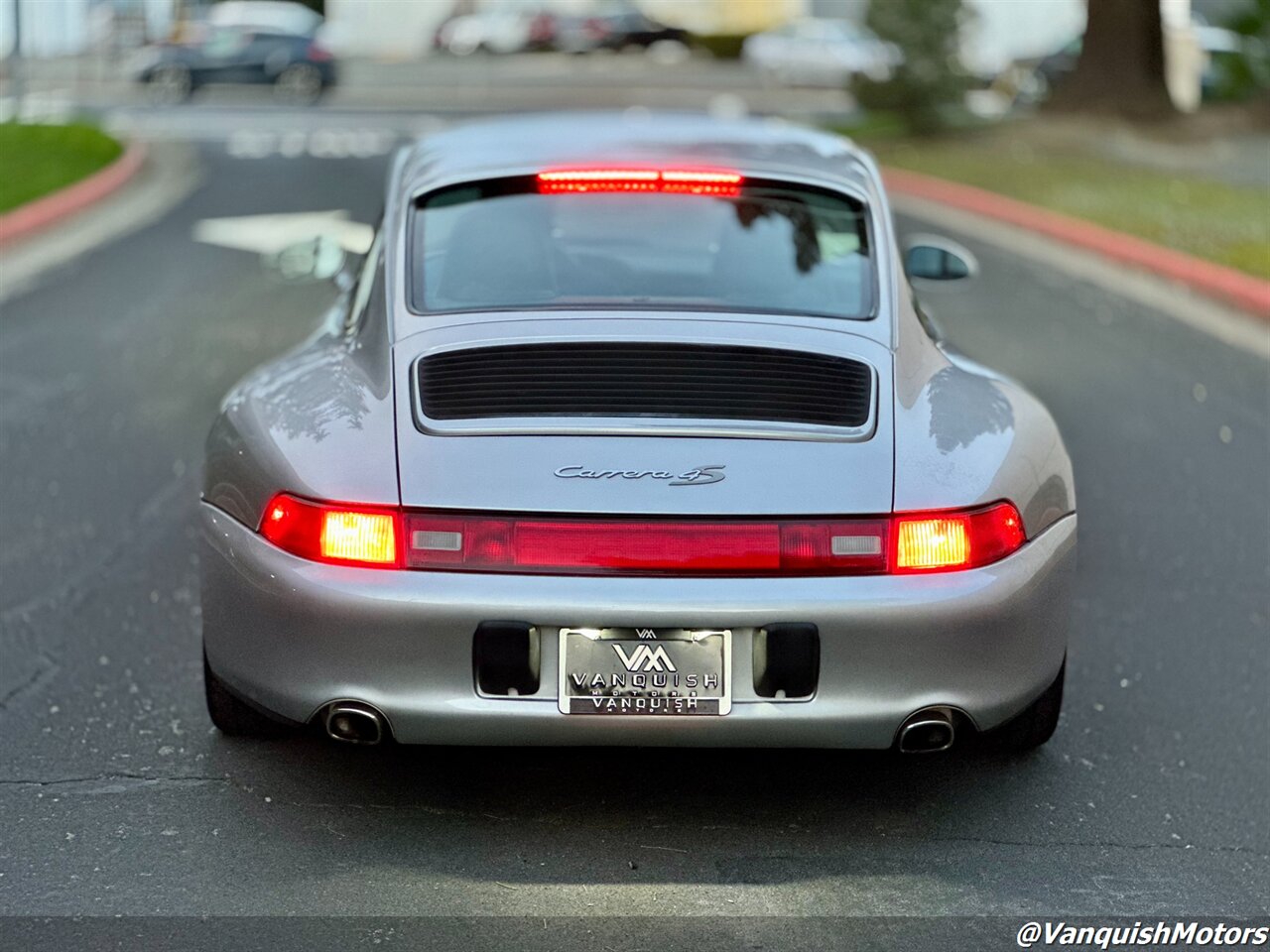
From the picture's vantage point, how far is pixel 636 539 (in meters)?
4.06

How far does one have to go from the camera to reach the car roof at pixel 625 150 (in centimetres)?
537

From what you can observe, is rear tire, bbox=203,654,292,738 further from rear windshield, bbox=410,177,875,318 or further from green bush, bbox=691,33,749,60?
green bush, bbox=691,33,749,60

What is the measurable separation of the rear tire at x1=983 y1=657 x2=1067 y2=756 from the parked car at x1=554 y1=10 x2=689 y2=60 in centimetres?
4823

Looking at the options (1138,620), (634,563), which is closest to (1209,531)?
(1138,620)

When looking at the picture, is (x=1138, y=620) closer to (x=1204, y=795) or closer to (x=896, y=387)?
(x=1204, y=795)

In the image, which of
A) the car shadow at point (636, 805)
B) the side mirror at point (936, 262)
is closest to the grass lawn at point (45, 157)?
the side mirror at point (936, 262)

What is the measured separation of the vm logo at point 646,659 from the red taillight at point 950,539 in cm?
51

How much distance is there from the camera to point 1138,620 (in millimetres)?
6117

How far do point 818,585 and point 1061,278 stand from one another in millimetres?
10193

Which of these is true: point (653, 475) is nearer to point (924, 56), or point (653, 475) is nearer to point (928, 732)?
point (928, 732)

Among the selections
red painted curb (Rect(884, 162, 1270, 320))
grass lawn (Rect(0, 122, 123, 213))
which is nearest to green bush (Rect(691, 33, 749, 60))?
red painted curb (Rect(884, 162, 1270, 320))

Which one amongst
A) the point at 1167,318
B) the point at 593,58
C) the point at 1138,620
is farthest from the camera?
the point at 593,58

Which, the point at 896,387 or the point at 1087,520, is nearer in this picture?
the point at 896,387

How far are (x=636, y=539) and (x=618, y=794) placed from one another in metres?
0.84
